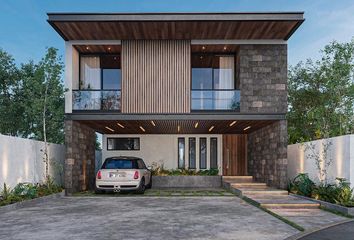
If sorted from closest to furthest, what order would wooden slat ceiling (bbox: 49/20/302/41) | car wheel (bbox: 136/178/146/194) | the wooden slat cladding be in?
wooden slat ceiling (bbox: 49/20/302/41) < car wheel (bbox: 136/178/146/194) < the wooden slat cladding

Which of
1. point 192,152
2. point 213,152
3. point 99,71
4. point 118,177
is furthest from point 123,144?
point 118,177

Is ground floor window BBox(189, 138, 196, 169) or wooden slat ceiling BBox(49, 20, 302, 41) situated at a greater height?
wooden slat ceiling BBox(49, 20, 302, 41)

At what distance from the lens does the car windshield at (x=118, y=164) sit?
14.5 meters

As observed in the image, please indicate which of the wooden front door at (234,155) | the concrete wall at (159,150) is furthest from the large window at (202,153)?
the wooden front door at (234,155)

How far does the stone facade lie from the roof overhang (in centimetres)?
375

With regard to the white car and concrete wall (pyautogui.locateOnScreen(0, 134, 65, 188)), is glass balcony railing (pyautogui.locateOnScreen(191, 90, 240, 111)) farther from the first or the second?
concrete wall (pyautogui.locateOnScreen(0, 134, 65, 188))

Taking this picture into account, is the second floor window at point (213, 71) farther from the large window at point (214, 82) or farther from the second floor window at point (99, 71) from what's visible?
the second floor window at point (99, 71)

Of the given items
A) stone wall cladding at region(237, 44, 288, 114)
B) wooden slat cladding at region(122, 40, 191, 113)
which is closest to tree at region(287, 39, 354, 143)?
stone wall cladding at region(237, 44, 288, 114)

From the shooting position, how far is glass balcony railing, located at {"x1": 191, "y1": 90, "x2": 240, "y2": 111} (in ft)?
51.2

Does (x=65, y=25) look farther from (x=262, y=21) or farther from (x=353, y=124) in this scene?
(x=353, y=124)

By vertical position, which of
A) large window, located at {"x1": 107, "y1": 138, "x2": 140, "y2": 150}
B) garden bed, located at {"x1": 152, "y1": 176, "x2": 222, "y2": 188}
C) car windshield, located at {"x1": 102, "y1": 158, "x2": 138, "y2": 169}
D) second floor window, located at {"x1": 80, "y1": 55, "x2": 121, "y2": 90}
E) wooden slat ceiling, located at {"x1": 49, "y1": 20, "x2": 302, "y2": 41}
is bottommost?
garden bed, located at {"x1": 152, "y1": 176, "x2": 222, "y2": 188}

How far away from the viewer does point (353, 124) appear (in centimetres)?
1795

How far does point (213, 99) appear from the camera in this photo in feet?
51.6

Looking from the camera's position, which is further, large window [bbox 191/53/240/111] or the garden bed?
the garden bed
